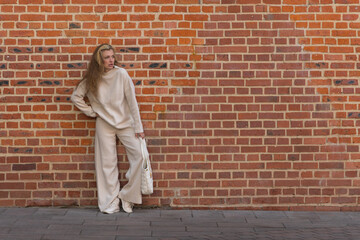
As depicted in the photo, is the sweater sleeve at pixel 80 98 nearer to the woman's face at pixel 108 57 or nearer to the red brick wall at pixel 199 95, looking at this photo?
the red brick wall at pixel 199 95

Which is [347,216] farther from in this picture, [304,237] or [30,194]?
[30,194]

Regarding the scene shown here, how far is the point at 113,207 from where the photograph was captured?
251 inches

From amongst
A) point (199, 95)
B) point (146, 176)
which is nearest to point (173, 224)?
point (146, 176)

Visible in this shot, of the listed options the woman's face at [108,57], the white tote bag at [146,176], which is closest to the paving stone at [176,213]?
the white tote bag at [146,176]

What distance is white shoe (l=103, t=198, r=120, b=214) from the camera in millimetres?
6328

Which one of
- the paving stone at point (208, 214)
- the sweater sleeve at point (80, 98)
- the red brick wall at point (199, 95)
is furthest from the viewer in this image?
the red brick wall at point (199, 95)

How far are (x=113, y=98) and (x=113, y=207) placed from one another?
4.15ft

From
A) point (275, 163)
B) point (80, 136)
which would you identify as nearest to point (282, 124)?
point (275, 163)

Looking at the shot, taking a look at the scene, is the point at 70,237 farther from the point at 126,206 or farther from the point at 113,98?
the point at 113,98

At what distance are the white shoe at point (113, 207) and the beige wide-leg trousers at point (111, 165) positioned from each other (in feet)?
0.12

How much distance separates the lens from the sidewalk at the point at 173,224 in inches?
211

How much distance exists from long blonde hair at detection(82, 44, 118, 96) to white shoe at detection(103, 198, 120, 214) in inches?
50.5

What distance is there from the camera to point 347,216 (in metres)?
6.32

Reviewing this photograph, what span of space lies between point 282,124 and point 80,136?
2.40 meters
